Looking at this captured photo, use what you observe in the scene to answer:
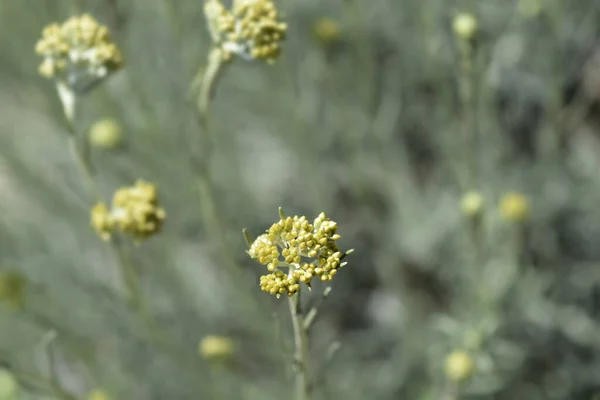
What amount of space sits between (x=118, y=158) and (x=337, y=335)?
899 millimetres

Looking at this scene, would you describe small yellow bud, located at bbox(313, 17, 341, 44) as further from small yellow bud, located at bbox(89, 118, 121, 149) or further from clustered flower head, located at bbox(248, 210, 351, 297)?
clustered flower head, located at bbox(248, 210, 351, 297)

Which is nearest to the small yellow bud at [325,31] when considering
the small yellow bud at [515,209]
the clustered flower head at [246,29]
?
the small yellow bud at [515,209]

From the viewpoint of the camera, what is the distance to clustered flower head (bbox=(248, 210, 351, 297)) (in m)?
0.94

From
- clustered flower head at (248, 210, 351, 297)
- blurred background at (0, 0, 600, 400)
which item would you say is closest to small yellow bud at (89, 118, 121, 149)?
blurred background at (0, 0, 600, 400)

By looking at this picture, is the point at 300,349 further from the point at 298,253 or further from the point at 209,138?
the point at 209,138

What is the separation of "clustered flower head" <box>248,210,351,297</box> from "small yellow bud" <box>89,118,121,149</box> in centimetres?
117

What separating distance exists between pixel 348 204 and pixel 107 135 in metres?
1.02

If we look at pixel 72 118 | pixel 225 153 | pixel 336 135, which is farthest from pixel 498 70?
pixel 72 118

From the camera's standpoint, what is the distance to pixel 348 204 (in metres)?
2.75

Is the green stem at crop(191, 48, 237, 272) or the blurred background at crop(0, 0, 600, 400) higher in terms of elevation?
the blurred background at crop(0, 0, 600, 400)

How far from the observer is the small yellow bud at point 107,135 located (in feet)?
6.66

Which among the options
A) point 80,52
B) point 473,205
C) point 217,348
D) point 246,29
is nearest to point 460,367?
point 473,205

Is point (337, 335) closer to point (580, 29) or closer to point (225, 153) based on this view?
point (225, 153)

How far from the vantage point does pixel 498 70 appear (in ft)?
8.02
